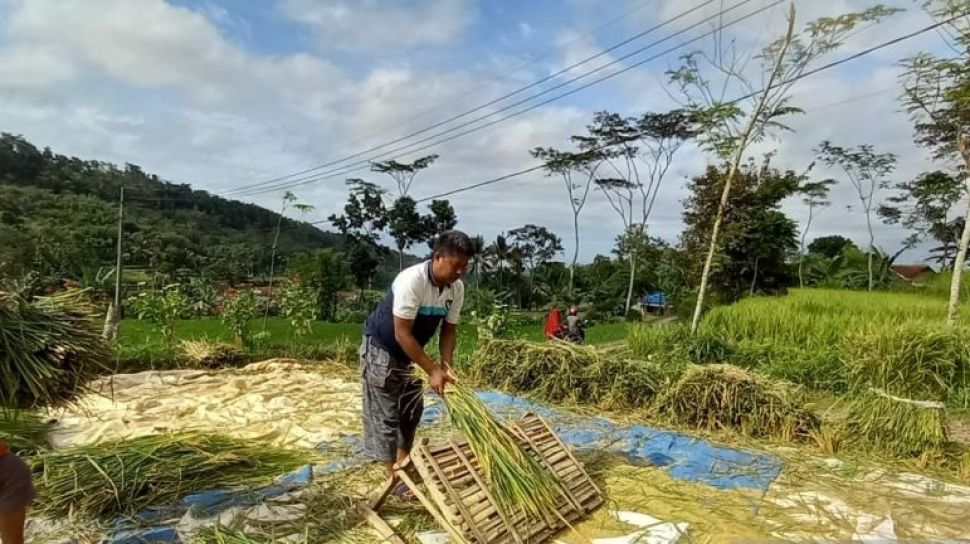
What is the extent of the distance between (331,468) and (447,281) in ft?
5.74

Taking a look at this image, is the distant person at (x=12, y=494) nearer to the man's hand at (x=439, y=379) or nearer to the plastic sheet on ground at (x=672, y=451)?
the man's hand at (x=439, y=379)

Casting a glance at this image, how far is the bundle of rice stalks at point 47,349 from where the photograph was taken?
2.35 metres

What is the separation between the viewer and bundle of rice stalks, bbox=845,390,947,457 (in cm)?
435

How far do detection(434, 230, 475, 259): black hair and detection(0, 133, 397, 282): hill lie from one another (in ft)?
58.5

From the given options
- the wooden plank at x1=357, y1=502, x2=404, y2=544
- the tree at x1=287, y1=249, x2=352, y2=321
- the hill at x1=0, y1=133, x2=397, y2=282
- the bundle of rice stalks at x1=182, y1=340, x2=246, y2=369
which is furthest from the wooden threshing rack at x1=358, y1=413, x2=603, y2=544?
the hill at x1=0, y1=133, x2=397, y2=282

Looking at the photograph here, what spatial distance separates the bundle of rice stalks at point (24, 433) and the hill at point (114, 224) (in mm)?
14795

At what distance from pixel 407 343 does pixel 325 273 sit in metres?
18.2

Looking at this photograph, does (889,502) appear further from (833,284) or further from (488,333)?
(833,284)

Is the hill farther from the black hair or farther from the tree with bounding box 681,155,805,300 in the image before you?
the black hair

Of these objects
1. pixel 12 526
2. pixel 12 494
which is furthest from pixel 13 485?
pixel 12 526

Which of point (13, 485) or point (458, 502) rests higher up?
Answer: point (13, 485)

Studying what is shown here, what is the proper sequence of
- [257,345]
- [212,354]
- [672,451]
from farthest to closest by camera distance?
[257,345]
[212,354]
[672,451]

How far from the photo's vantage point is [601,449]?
454cm

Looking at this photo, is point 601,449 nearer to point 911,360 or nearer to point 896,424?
point 896,424
